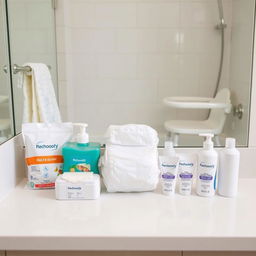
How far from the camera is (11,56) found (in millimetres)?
994

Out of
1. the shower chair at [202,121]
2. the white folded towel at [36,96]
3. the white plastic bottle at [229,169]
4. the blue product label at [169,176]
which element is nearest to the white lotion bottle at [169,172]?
the blue product label at [169,176]

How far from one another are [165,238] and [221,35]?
103 centimetres

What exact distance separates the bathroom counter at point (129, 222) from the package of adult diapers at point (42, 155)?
0.05m

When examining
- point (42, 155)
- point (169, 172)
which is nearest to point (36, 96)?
point (42, 155)

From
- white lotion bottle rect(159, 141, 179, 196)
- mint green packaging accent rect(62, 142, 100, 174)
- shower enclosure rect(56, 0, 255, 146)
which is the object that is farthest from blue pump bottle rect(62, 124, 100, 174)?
shower enclosure rect(56, 0, 255, 146)

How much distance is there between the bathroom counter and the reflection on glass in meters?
0.21

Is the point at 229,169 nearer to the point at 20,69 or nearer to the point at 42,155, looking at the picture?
the point at 42,155

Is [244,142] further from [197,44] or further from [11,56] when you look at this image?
[11,56]

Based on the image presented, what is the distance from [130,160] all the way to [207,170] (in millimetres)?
200

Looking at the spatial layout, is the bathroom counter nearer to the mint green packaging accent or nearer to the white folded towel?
the mint green packaging accent

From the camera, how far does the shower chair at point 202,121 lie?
3.85 ft

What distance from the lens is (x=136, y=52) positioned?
140 cm

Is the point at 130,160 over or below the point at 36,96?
below

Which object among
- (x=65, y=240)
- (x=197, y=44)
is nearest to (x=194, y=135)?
(x=197, y=44)
